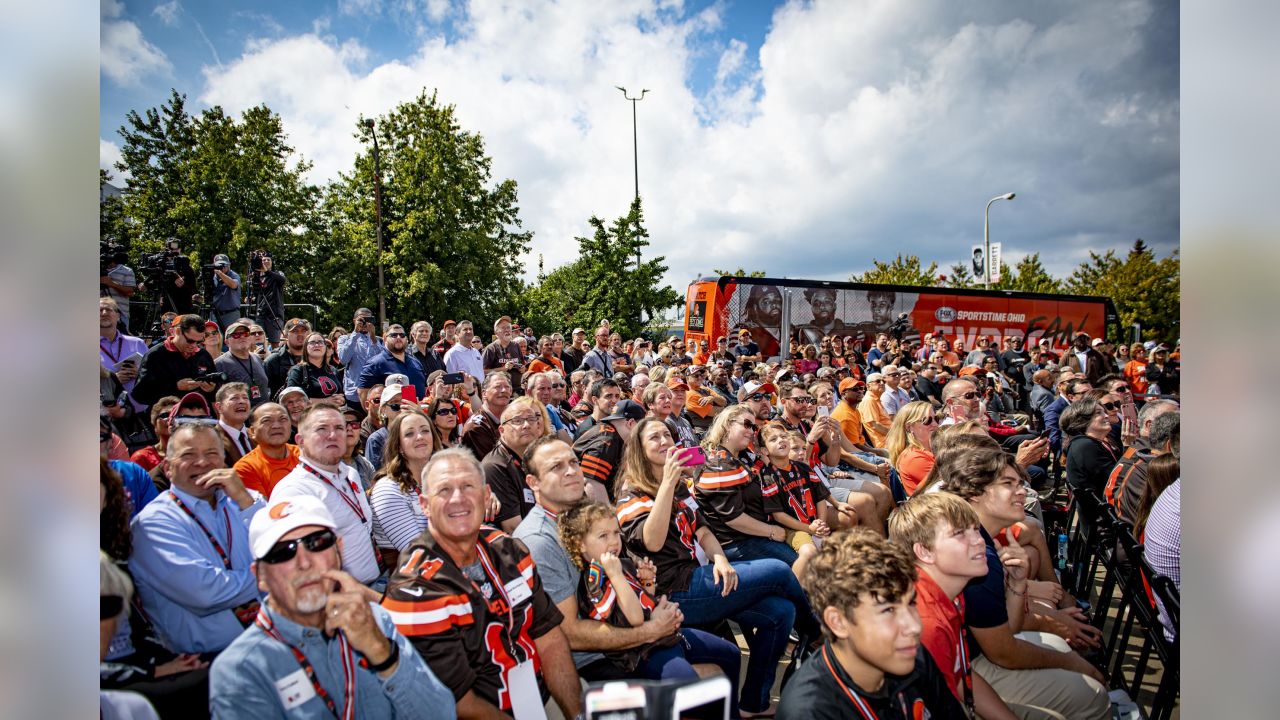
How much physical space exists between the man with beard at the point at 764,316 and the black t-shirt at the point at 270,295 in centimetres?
931

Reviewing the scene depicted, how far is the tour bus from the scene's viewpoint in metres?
14.8

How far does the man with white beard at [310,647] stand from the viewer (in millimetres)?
1640

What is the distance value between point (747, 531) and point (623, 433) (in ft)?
3.73

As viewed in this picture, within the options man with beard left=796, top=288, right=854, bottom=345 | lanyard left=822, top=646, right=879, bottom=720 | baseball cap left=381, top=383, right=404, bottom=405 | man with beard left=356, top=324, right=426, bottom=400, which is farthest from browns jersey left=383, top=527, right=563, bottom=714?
man with beard left=796, top=288, right=854, bottom=345

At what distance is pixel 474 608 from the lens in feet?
6.91

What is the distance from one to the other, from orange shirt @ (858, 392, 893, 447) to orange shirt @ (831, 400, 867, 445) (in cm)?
36

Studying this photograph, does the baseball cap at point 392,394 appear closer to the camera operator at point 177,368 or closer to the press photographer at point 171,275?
the camera operator at point 177,368

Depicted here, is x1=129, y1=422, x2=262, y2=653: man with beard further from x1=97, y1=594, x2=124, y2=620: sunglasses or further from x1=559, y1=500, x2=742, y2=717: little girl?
x1=559, y1=500, x2=742, y2=717: little girl

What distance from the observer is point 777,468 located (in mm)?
4219

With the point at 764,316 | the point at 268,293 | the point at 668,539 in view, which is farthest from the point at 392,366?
the point at 764,316

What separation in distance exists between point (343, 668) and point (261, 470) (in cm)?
218
